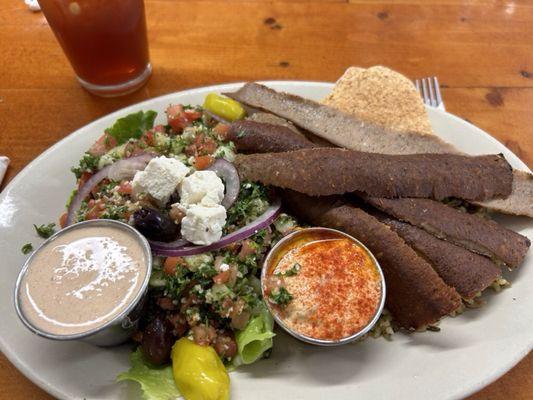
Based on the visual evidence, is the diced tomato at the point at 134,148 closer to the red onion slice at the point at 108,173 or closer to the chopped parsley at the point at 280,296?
the red onion slice at the point at 108,173

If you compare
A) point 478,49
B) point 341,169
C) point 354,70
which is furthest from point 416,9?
point 341,169

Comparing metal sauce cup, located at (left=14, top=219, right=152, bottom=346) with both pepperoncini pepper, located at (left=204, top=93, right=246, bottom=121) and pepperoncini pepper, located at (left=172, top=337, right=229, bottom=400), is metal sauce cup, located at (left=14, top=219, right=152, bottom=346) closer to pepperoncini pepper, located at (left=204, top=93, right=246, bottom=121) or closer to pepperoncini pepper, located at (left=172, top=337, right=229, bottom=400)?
pepperoncini pepper, located at (left=172, top=337, right=229, bottom=400)

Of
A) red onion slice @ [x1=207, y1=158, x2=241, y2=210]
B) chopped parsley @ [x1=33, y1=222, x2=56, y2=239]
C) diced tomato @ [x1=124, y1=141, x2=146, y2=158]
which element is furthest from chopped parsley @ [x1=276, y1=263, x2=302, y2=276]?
chopped parsley @ [x1=33, y1=222, x2=56, y2=239]

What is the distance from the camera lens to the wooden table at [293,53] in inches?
153

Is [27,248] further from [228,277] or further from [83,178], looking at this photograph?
[228,277]

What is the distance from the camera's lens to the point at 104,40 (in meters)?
3.64

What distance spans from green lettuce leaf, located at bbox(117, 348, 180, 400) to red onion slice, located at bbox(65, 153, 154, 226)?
0.98 m

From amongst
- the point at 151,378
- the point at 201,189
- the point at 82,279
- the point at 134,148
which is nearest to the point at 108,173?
the point at 134,148

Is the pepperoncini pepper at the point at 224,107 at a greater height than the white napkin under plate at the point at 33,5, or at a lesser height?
lesser

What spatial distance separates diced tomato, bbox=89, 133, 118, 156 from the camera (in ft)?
10.2

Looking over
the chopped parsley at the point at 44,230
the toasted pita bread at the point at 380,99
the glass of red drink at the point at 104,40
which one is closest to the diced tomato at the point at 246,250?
the chopped parsley at the point at 44,230

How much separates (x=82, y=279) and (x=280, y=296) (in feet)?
3.21

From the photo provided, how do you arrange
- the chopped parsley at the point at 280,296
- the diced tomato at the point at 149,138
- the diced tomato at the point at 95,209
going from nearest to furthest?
the chopped parsley at the point at 280,296 → the diced tomato at the point at 95,209 → the diced tomato at the point at 149,138

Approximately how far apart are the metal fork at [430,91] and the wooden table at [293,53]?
7.3 inches
